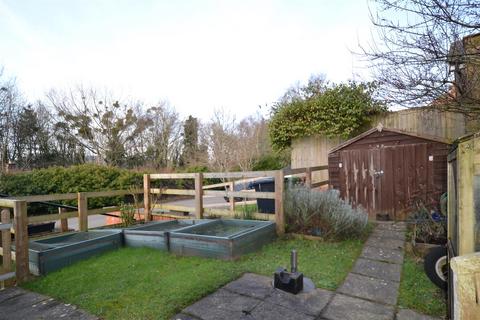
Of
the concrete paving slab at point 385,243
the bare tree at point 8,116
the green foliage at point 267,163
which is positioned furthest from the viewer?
the green foliage at point 267,163

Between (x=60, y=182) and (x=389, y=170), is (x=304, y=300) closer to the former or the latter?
(x=389, y=170)

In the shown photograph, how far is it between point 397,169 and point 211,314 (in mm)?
4924

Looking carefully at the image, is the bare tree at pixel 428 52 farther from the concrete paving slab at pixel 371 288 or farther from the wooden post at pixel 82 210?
the wooden post at pixel 82 210

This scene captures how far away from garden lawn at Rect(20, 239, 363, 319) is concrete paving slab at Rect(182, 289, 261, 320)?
11 cm

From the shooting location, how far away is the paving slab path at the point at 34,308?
2402mm

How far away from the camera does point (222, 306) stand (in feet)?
8.00

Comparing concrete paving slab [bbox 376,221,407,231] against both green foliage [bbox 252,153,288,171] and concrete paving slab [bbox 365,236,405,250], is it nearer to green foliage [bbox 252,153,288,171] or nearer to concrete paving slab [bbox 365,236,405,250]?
concrete paving slab [bbox 365,236,405,250]

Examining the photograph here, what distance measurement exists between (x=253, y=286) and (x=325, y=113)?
6.66 m

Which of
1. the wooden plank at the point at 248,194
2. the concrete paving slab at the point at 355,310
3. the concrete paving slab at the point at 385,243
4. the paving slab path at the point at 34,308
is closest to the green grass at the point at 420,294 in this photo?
the concrete paving slab at the point at 355,310

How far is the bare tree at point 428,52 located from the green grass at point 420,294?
6.21 feet

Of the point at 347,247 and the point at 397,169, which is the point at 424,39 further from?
the point at 397,169

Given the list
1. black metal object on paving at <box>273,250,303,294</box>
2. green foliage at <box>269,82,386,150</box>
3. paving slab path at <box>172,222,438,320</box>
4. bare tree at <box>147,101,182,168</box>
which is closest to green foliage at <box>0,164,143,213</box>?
green foliage at <box>269,82,386,150</box>

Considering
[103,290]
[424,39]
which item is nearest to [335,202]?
[424,39]

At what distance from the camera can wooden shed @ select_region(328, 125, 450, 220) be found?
5.28 meters
